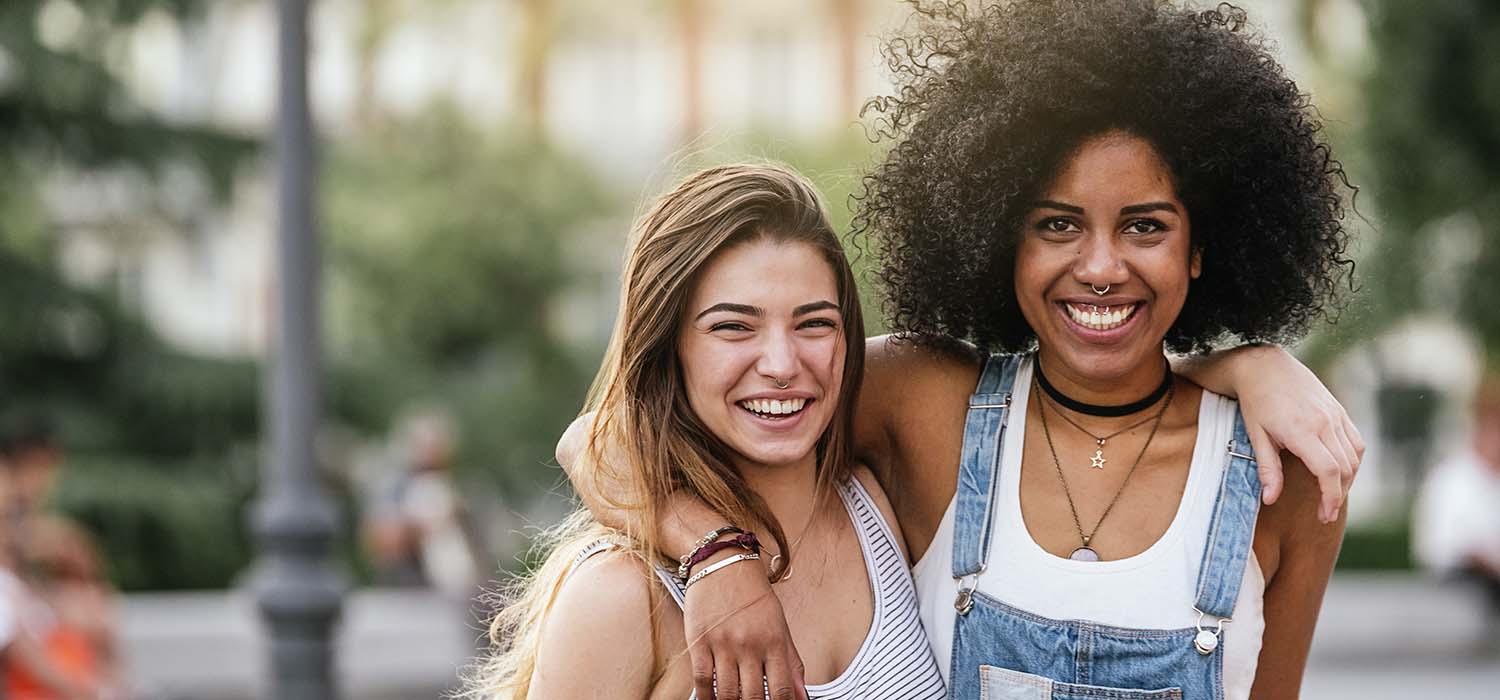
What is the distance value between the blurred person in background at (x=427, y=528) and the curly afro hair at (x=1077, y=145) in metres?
6.15

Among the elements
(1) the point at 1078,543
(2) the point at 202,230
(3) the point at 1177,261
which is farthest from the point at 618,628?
(2) the point at 202,230

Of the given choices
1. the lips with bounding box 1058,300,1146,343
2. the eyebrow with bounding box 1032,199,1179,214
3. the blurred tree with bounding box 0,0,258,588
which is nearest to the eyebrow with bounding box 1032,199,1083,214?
the eyebrow with bounding box 1032,199,1179,214

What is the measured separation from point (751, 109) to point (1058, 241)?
2399 cm

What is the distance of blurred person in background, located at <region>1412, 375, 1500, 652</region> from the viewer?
9.88 metres

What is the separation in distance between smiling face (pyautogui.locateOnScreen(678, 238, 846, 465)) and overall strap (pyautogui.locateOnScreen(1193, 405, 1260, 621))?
59 cm

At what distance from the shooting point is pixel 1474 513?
32.6 feet

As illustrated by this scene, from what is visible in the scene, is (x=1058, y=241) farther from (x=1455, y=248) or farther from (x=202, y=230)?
(x=202, y=230)

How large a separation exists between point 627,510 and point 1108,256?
0.77 m

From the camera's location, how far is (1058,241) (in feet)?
8.71

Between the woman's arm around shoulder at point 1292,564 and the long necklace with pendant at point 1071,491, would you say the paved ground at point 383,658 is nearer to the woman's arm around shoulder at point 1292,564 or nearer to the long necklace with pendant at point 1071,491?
the long necklace with pendant at point 1071,491

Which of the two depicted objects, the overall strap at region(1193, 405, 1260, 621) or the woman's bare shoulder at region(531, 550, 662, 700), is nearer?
the woman's bare shoulder at region(531, 550, 662, 700)

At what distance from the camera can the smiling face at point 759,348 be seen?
99.3 inches

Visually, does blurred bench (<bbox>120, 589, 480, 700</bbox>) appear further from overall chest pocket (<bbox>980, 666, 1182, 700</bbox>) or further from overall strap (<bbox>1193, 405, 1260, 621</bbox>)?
overall strap (<bbox>1193, 405, 1260, 621</bbox>)

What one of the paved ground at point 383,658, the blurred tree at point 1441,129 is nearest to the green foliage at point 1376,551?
the paved ground at point 383,658
